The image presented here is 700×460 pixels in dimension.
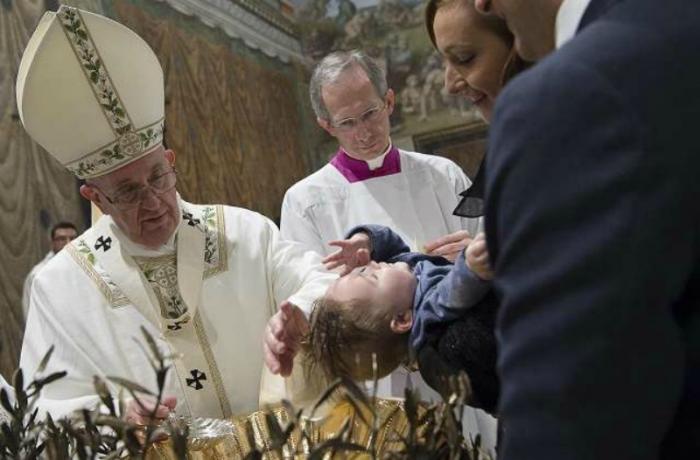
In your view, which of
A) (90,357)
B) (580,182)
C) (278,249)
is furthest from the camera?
(278,249)

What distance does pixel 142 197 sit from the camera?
2721mm

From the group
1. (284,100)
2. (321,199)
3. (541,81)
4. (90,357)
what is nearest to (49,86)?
(90,357)

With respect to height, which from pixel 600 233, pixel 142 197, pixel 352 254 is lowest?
pixel 352 254

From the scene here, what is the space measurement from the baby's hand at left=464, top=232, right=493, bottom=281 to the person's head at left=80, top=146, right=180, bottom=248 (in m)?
1.48

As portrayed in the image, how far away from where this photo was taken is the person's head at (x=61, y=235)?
5.85 metres

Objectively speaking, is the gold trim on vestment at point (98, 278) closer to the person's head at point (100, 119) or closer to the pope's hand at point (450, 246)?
the person's head at point (100, 119)

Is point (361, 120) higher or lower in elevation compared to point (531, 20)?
lower

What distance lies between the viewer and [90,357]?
271cm

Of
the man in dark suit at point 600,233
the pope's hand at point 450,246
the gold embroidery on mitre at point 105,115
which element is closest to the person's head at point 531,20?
the man in dark suit at point 600,233

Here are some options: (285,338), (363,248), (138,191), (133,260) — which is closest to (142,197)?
(138,191)

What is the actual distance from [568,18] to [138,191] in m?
1.98

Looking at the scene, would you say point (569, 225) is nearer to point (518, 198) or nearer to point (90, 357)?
point (518, 198)

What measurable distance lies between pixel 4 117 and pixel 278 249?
140 inches

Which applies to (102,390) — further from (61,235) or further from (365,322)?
(61,235)
